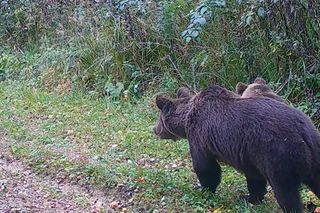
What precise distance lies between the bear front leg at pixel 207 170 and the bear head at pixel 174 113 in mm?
513

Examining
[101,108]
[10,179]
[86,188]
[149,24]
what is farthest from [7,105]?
[86,188]

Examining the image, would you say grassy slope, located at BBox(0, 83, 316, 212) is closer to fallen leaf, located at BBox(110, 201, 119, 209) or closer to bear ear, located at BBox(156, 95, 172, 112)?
fallen leaf, located at BBox(110, 201, 119, 209)

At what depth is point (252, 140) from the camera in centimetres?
613

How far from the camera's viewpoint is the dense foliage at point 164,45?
9.11 metres

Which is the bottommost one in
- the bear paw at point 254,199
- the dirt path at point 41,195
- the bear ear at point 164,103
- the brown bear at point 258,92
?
the bear paw at point 254,199

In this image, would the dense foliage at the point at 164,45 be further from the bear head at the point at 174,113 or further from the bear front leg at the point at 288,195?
the bear front leg at the point at 288,195

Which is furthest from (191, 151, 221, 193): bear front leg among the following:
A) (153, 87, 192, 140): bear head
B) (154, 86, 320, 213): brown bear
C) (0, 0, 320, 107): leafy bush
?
(0, 0, 320, 107): leafy bush

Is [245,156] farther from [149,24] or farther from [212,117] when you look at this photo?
[149,24]

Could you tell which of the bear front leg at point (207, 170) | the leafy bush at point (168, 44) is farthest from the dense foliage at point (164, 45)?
the bear front leg at point (207, 170)

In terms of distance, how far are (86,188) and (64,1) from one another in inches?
266

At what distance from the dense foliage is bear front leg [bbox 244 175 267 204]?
2240 mm

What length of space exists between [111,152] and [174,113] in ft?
4.92

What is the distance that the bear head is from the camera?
7.26 m

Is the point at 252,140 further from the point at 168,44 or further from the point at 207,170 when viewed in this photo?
the point at 168,44
